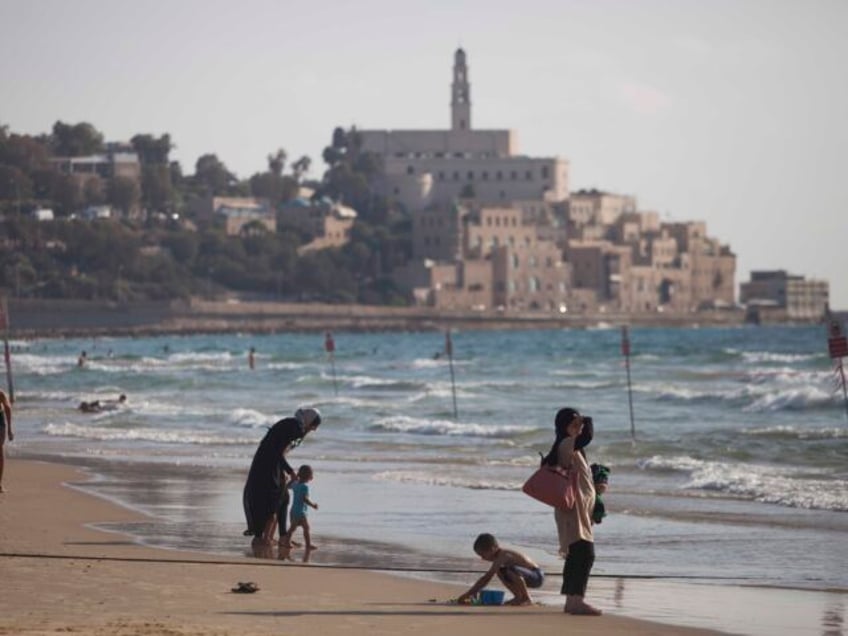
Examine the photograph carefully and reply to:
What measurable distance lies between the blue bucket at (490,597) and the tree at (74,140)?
152m

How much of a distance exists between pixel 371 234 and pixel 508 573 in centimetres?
Result: 13997

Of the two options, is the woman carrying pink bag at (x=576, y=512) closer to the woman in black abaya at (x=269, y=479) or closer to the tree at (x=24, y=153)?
the woman in black abaya at (x=269, y=479)

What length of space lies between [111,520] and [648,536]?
4033 millimetres

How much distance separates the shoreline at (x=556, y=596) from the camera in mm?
11117

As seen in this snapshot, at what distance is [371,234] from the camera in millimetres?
151625

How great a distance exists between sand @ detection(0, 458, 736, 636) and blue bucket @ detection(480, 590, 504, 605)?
6.0 inches

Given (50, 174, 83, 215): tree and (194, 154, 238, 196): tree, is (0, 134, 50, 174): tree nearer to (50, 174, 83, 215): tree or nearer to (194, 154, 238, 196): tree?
(50, 174, 83, 215): tree

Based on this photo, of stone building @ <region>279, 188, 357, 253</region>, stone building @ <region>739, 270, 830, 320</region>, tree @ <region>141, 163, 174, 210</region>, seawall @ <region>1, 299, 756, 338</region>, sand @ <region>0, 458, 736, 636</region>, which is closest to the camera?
sand @ <region>0, 458, 736, 636</region>

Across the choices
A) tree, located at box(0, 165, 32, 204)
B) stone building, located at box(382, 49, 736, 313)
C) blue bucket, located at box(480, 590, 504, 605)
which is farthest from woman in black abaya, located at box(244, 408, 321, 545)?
stone building, located at box(382, 49, 736, 313)

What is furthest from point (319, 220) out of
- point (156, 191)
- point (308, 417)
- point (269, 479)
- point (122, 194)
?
point (308, 417)

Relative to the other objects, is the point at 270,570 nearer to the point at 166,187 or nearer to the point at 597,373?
the point at 597,373

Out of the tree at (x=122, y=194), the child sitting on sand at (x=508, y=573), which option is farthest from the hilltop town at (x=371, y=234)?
the child sitting on sand at (x=508, y=573)

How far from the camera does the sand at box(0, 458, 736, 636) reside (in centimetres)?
1054

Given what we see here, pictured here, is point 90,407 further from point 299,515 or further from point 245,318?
point 245,318
